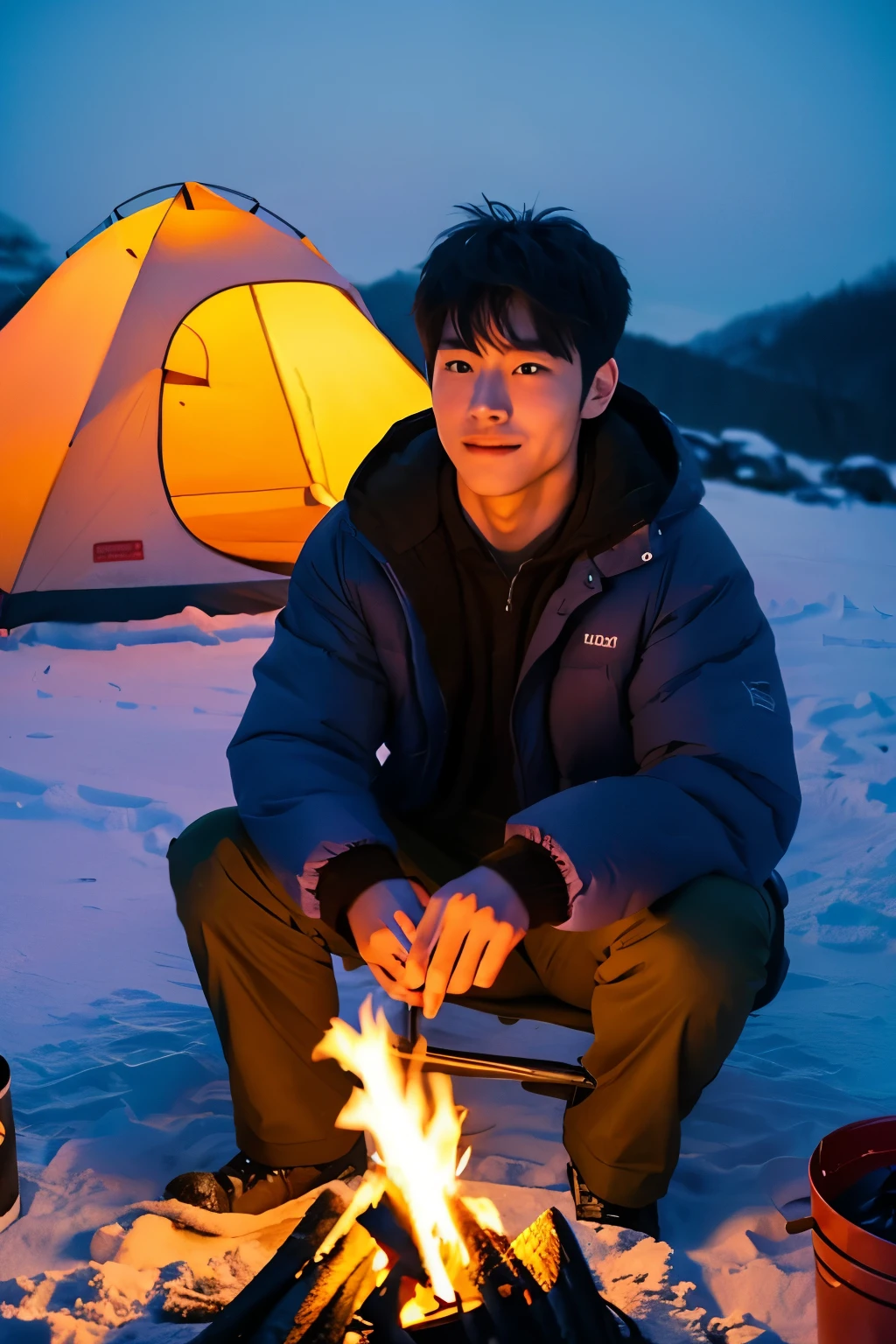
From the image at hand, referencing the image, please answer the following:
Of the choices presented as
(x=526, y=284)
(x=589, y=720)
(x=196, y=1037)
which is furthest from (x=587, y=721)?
(x=196, y=1037)

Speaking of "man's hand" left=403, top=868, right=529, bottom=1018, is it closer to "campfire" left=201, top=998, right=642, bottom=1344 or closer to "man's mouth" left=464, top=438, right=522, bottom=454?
"campfire" left=201, top=998, right=642, bottom=1344

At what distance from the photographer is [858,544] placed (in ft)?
26.0

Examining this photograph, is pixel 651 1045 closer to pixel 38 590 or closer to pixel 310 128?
pixel 38 590

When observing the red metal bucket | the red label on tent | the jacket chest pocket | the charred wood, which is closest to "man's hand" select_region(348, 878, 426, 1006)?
the charred wood

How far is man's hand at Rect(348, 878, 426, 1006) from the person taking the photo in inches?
54.1

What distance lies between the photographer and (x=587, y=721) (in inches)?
65.5

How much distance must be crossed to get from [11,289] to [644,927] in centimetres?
1399

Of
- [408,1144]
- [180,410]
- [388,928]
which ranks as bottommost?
[408,1144]

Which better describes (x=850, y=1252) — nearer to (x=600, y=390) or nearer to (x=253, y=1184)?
(x=253, y=1184)

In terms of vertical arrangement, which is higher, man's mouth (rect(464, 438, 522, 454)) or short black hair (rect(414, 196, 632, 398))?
short black hair (rect(414, 196, 632, 398))

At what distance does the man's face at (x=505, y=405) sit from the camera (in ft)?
5.17

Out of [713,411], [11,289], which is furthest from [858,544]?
[11,289]

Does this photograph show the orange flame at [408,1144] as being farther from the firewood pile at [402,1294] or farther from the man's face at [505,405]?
the man's face at [505,405]

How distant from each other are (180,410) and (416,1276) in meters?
4.93
